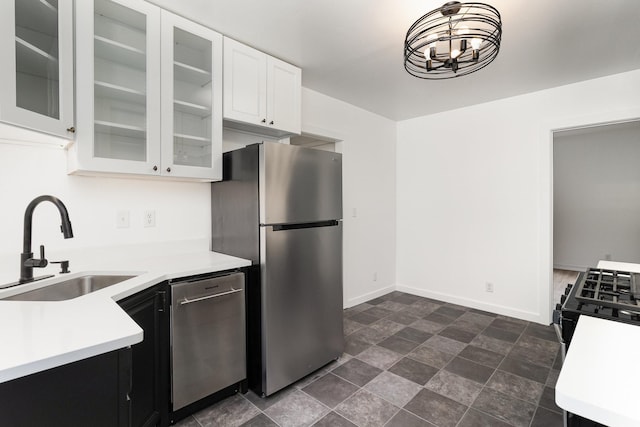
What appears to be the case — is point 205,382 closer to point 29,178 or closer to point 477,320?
point 29,178

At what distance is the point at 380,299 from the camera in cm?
399

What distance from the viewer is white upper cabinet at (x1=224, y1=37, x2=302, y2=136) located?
2193mm

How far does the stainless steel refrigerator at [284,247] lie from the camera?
1.94m

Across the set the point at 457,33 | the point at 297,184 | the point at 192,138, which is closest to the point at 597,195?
the point at 457,33

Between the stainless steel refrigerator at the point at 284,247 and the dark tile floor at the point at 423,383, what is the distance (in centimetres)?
18

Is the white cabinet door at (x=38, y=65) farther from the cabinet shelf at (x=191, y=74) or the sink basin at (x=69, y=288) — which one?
the sink basin at (x=69, y=288)

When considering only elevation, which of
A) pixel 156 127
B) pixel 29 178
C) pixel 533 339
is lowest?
pixel 533 339

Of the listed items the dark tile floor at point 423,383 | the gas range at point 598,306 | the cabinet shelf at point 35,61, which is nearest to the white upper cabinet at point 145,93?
the cabinet shelf at point 35,61

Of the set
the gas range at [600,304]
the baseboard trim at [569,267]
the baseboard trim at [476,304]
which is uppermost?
the gas range at [600,304]

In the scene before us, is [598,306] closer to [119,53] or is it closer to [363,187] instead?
[119,53]

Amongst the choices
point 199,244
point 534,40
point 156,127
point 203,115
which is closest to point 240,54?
point 203,115

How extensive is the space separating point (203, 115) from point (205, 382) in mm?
1704

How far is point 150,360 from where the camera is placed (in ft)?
5.06

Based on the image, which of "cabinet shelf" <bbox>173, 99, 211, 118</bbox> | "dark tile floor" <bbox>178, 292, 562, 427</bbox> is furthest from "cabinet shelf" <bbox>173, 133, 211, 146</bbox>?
"dark tile floor" <bbox>178, 292, 562, 427</bbox>
